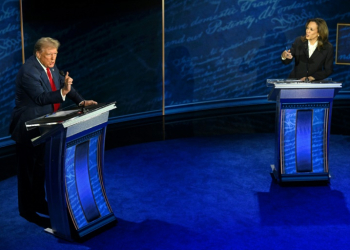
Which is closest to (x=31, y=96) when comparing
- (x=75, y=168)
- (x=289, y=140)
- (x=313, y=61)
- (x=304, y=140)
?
(x=75, y=168)

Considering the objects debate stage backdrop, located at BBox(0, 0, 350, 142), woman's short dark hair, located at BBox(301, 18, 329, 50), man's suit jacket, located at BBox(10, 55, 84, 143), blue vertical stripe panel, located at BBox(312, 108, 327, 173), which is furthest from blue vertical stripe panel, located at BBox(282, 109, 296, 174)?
debate stage backdrop, located at BBox(0, 0, 350, 142)

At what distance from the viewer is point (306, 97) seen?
446 cm

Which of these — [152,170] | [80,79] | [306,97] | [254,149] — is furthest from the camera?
[80,79]

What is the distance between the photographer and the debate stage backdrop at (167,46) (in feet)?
20.3

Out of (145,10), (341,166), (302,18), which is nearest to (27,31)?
(145,10)

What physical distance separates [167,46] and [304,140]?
3680mm

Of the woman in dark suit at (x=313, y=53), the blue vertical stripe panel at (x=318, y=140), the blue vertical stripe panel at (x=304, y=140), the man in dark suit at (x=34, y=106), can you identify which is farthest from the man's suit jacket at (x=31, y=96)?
the woman in dark suit at (x=313, y=53)

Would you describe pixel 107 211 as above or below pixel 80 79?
below

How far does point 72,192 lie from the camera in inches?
138

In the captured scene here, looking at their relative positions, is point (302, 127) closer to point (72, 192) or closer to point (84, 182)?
point (84, 182)

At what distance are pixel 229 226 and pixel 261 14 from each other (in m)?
5.24

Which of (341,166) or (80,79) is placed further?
(80,79)

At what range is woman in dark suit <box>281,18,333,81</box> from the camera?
16.0 ft

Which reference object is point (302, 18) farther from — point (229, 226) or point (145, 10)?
point (229, 226)
